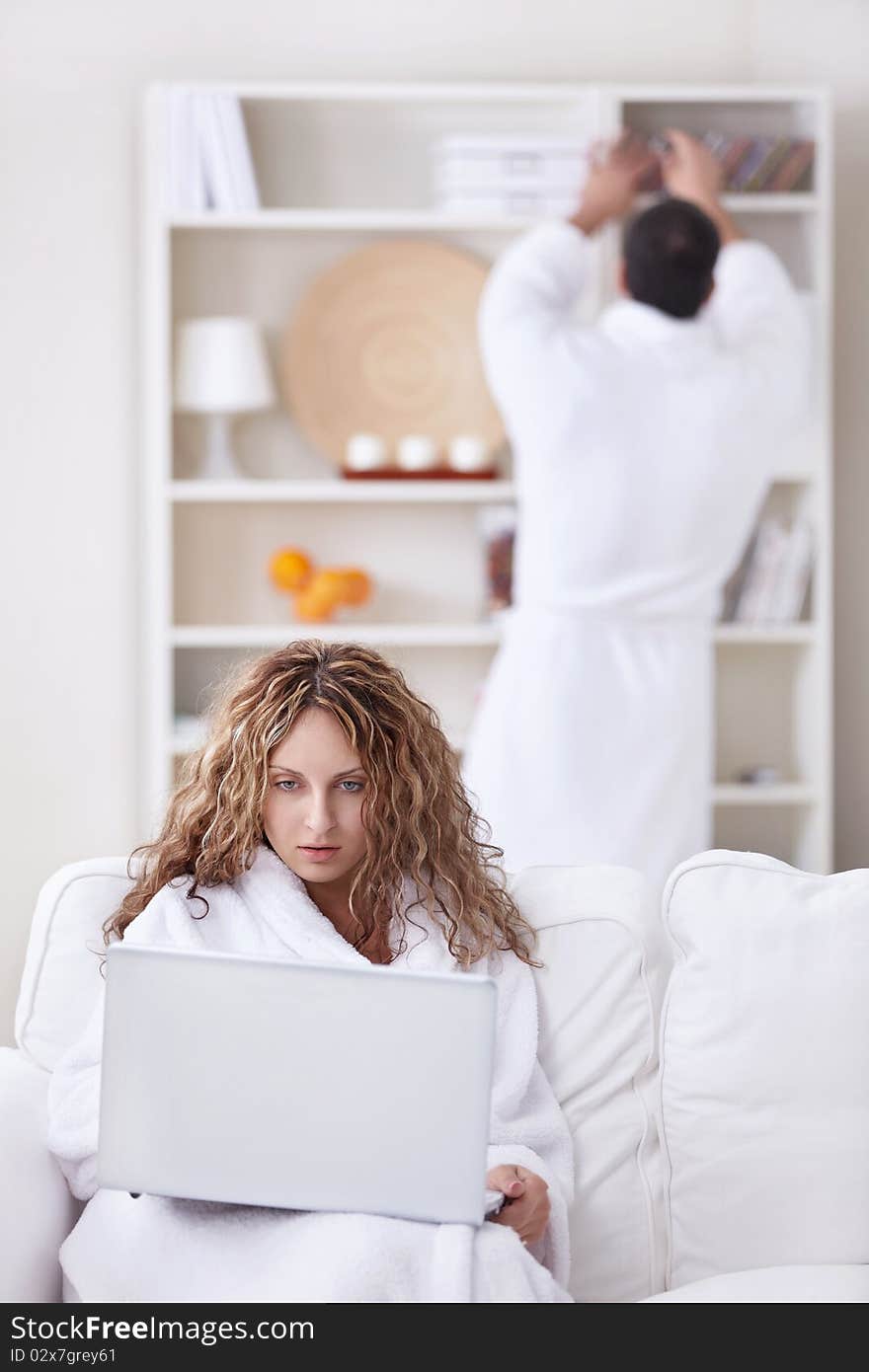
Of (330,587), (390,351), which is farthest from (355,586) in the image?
(390,351)

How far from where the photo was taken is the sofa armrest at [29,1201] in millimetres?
1381

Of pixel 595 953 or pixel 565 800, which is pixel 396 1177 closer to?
pixel 595 953

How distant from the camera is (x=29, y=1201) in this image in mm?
1427

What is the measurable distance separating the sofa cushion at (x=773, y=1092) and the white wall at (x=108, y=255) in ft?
6.66

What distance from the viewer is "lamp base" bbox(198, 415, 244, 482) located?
10.8 feet

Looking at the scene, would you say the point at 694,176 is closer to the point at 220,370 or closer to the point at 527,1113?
the point at 220,370

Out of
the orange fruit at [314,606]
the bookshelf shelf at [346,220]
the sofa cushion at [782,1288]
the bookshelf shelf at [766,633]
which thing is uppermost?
the bookshelf shelf at [346,220]

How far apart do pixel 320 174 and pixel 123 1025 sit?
101 inches

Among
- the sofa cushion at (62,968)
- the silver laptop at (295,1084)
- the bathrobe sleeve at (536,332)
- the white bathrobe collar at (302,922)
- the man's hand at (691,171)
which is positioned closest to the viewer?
the silver laptop at (295,1084)

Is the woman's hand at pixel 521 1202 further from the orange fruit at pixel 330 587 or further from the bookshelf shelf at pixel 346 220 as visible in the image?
the bookshelf shelf at pixel 346 220

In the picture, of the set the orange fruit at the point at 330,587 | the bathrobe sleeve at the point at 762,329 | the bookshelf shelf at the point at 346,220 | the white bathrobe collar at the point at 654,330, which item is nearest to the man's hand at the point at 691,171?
the bathrobe sleeve at the point at 762,329

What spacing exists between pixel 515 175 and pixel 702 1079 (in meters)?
2.25

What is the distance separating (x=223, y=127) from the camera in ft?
10.3

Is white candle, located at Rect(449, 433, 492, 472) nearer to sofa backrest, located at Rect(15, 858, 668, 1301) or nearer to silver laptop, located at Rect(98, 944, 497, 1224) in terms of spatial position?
sofa backrest, located at Rect(15, 858, 668, 1301)
